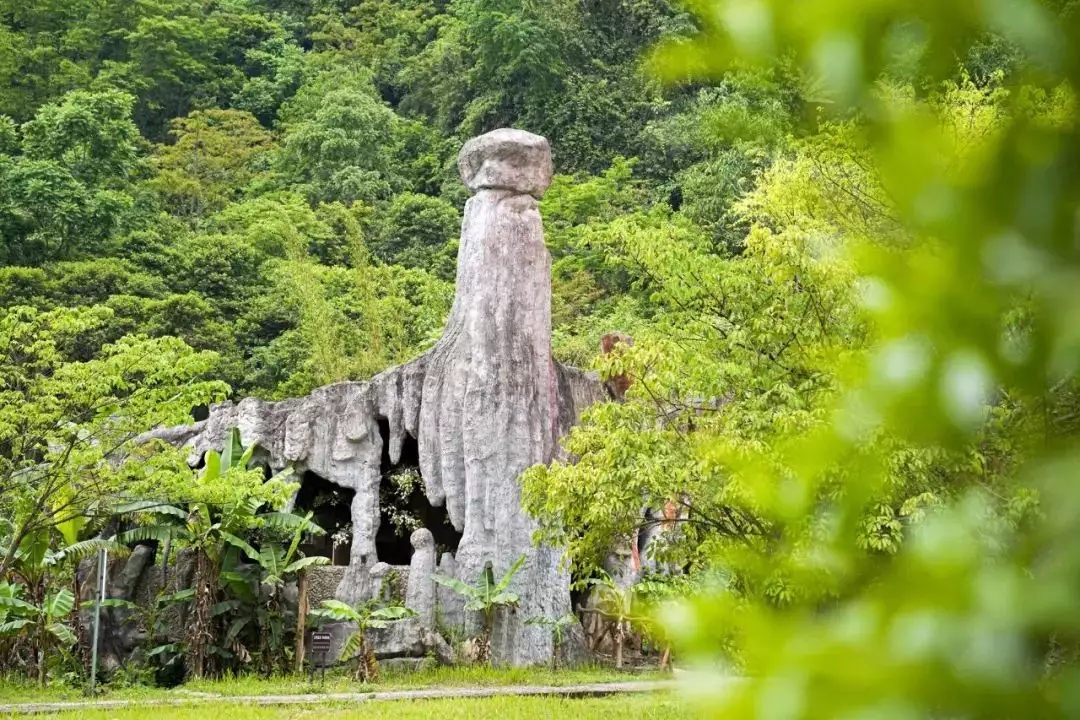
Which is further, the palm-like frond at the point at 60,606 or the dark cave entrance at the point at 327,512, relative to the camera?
the dark cave entrance at the point at 327,512

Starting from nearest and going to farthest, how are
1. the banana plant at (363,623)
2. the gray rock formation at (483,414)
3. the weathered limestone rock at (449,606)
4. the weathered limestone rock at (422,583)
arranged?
1. the banana plant at (363,623)
2. the weathered limestone rock at (422,583)
3. the weathered limestone rock at (449,606)
4. the gray rock formation at (483,414)

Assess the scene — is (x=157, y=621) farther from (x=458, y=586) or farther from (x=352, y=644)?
(x=458, y=586)

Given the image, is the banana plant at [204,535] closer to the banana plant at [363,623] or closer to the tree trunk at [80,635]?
the tree trunk at [80,635]

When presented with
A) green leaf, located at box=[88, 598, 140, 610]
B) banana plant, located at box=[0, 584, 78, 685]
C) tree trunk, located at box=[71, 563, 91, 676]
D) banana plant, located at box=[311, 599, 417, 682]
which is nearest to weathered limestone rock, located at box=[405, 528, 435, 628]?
banana plant, located at box=[311, 599, 417, 682]

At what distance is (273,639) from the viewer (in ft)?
55.2

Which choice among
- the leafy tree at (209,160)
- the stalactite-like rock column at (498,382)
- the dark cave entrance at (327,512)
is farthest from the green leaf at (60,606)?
the leafy tree at (209,160)

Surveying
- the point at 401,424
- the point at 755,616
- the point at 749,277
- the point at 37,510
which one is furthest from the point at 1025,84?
the point at 401,424

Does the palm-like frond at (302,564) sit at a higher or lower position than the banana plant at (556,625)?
higher

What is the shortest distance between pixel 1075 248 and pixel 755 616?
338 mm

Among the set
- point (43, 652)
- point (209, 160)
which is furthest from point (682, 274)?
point (209, 160)

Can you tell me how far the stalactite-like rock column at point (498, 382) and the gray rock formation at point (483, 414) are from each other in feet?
0.05

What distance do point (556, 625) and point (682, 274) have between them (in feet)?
22.5

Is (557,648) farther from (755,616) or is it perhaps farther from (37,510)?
(755,616)

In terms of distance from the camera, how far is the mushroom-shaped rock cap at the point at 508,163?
721 inches
